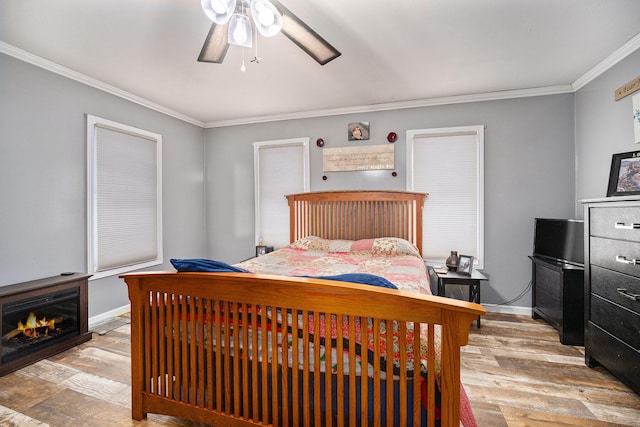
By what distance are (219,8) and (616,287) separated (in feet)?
9.62

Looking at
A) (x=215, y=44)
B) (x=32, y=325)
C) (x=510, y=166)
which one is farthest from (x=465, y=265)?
(x=32, y=325)

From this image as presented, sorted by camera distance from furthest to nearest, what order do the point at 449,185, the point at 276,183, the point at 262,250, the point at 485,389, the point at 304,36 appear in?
the point at 276,183 → the point at 262,250 → the point at 449,185 → the point at 485,389 → the point at 304,36

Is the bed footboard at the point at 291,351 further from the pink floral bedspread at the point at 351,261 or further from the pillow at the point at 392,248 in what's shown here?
the pillow at the point at 392,248

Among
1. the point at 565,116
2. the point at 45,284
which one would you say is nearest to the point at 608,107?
the point at 565,116

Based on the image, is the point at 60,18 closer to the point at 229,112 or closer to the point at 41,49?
the point at 41,49

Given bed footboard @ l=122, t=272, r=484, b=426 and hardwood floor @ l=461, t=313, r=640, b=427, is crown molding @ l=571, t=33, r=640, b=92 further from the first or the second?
bed footboard @ l=122, t=272, r=484, b=426

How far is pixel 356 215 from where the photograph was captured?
12.1ft

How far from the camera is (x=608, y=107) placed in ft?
8.59

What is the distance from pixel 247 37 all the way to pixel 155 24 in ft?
2.79

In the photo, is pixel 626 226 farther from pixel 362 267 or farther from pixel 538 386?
pixel 362 267

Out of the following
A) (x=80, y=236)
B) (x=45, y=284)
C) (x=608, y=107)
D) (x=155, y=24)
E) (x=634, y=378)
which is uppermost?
(x=155, y=24)

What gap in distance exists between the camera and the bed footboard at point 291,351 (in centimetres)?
113

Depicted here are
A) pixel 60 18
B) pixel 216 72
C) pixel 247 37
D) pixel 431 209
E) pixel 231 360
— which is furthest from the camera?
pixel 431 209

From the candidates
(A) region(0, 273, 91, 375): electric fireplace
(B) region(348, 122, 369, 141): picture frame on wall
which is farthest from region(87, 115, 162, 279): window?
(B) region(348, 122, 369, 141): picture frame on wall
